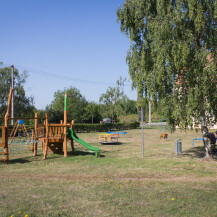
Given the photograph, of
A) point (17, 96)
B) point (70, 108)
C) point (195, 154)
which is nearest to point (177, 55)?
point (195, 154)

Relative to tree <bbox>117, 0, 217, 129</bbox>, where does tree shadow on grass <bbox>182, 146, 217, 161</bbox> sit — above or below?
below

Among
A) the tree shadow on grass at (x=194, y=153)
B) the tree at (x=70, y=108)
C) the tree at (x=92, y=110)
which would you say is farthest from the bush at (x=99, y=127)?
the tree shadow on grass at (x=194, y=153)

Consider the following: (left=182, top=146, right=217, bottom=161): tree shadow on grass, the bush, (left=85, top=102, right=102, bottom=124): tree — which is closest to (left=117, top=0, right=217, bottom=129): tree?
(left=182, top=146, right=217, bottom=161): tree shadow on grass

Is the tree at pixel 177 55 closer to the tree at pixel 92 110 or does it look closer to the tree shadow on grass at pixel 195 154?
the tree shadow on grass at pixel 195 154

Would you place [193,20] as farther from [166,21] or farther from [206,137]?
[206,137]

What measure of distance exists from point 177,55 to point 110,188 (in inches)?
224

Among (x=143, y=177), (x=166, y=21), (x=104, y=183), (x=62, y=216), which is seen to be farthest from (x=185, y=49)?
(x=62, y=216)

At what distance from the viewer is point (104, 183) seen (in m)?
6.85

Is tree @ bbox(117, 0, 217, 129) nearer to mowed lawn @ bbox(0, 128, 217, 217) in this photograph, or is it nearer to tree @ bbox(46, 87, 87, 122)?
mowed lawn @ bbox(0, 128, 217, 217)

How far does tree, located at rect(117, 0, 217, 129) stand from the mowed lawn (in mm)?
2419

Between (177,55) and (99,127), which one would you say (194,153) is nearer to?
(177,55)

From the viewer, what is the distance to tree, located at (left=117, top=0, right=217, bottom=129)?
9555 millimetres

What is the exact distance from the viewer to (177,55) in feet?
31.2

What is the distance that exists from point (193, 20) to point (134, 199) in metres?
7.71
